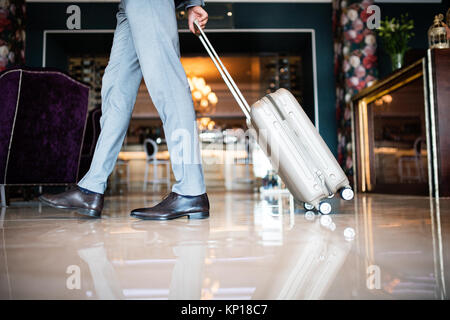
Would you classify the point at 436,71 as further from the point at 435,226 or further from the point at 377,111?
the point at 435,226

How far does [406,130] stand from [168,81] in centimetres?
367

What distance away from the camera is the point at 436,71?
2.38 metres

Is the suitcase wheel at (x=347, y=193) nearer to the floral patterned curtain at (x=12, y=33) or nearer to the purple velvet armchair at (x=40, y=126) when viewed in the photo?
the purple velvet armchair at (x=40, y=126)

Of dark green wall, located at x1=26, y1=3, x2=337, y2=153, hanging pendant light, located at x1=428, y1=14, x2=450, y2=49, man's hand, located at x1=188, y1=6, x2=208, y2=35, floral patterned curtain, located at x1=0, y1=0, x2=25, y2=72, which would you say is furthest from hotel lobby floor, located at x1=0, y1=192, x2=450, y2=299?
dark green wall, located at x1=26, y1=3, x2=337, y2=153

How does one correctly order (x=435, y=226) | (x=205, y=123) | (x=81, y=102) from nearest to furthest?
(x=435, y=226) → (x=81, y=102) → (x=205, y=123)

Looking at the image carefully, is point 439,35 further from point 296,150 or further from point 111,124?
point 111,124

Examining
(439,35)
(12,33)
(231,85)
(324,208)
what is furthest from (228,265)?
(12,33)

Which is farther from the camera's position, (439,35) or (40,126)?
(439,35)

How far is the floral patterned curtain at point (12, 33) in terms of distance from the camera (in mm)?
4008

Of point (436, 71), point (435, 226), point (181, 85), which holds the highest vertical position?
point (436, 71)

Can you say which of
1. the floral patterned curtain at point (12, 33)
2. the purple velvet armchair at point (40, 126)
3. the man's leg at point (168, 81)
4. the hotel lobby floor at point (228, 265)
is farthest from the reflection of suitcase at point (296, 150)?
the floral patterned curtain at point (12, 33)

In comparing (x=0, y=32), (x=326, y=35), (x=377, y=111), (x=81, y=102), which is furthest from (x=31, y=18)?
(x=377, y=111)

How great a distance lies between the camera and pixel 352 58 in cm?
427

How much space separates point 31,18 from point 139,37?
4643mm
